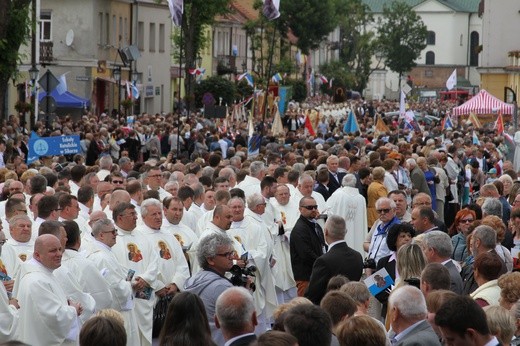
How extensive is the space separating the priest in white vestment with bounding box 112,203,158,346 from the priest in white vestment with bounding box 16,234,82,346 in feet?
7.26

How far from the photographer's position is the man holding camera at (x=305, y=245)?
15.8 meters

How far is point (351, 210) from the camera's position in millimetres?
19031

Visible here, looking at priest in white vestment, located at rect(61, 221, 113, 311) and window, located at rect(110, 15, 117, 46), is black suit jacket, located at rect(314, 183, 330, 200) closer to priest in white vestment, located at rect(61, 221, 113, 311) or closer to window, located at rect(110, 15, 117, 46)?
priest in white vestment, located at rect(61, 221, 113, 311)

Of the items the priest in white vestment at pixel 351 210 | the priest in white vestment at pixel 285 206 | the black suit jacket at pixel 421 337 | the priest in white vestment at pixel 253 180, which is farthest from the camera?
the priest in white vestment at pixel 253 180

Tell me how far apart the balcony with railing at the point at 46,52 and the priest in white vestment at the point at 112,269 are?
44.0m

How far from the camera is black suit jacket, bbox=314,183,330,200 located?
68.9 ft

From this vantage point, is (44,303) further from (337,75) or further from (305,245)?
(337,75)

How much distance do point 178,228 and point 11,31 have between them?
610 inches

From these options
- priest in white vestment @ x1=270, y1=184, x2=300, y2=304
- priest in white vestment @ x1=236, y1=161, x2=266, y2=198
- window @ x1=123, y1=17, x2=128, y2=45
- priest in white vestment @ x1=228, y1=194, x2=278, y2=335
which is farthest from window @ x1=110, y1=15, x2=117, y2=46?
priest in white vestment @ x1=228, y1=194, x2=278, y2=335

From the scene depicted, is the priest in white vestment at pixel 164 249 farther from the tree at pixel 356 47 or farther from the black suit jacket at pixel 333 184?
the tree at pixel 356 47

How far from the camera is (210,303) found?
36.2ft

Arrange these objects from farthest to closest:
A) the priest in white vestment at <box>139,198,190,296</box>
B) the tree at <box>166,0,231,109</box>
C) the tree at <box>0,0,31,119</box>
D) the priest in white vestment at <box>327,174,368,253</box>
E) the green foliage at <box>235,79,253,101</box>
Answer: the green foliage at <box>235,79,253,101</box>, the tree at <box>166,0,231,109</box>, the tree at <box>0,0,31,119</box>, the priest in white vestment at <box>327,174,368,253</box>, the priest in white vestment at <box>139,198,190,296</box>

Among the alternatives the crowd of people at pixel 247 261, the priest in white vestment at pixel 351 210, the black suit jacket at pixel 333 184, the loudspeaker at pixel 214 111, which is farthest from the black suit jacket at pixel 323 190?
the loudspeaker at pixel 214 111

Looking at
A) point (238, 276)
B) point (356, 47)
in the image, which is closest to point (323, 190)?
point (238, 276)
